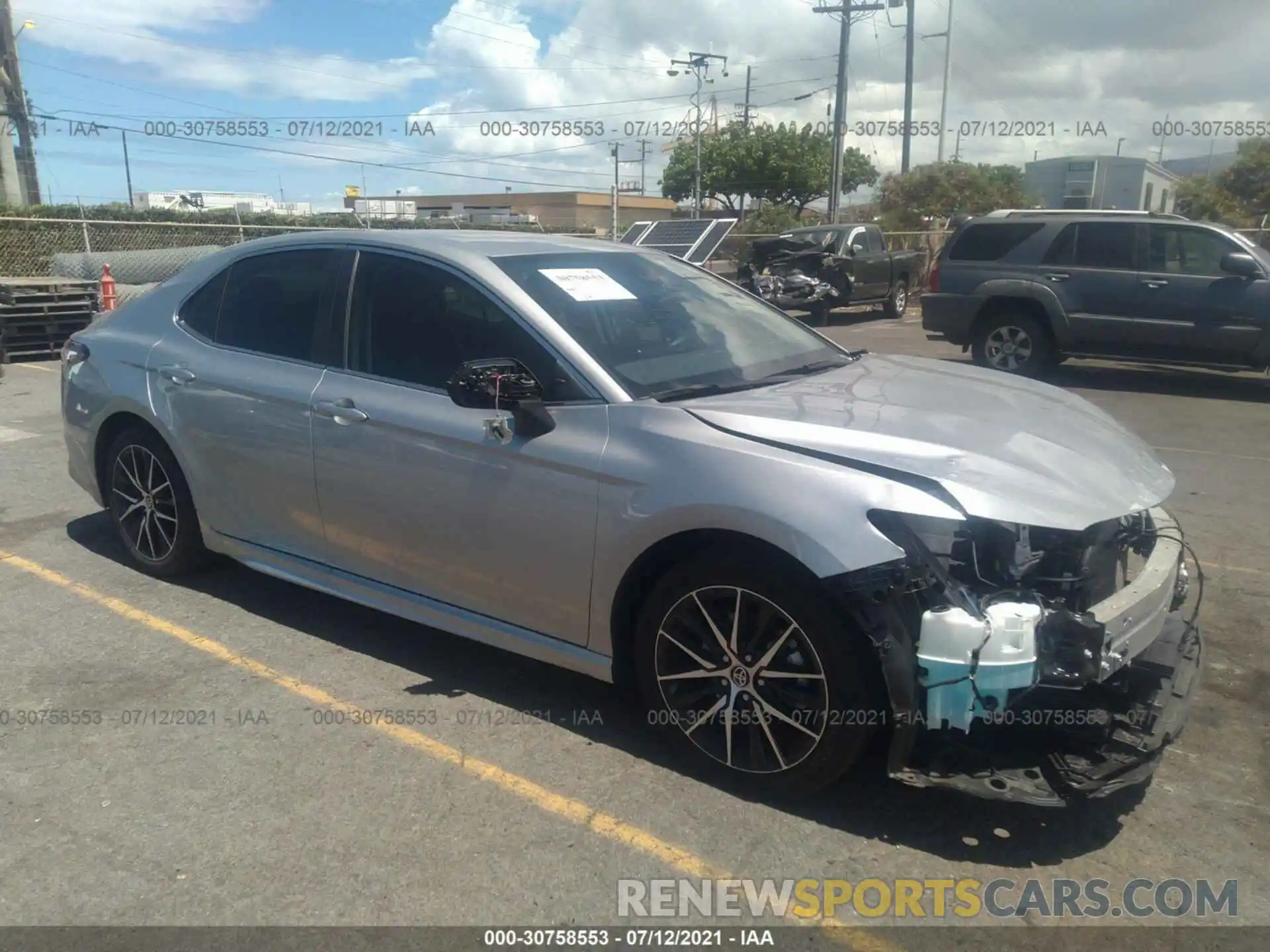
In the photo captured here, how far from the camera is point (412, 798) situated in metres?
3.15

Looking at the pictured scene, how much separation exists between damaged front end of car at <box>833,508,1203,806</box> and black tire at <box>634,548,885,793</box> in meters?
0.12

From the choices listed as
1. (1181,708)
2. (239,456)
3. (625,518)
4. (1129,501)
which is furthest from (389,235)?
(1181,708)

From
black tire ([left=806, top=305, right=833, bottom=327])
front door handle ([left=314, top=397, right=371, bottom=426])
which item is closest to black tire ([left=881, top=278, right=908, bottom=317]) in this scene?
black tire ([left=806, top=305, right=833, bottom=327])

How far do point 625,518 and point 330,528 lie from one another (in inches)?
57.7

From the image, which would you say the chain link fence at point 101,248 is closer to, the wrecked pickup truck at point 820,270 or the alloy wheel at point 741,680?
the wrecked pickup truck at point 820,270

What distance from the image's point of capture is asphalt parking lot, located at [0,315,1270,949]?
2.75 m

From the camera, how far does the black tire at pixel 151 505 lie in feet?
15.5

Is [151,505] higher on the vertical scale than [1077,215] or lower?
lower

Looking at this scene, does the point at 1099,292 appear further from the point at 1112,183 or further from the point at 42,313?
the point at 1112,183

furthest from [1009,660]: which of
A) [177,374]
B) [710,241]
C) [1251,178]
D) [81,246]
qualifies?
[1251,178]

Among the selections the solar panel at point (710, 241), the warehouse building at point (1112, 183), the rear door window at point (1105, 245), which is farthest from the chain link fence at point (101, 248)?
the warehouse building at point (1112, 183)

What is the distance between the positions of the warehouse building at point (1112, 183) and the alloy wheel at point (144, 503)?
44.6 m

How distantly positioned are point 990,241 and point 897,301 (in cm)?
869

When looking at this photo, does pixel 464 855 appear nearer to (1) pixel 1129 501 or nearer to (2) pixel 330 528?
(2) pixel 330 528
